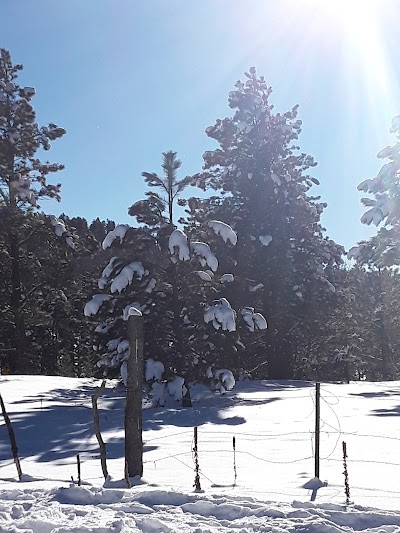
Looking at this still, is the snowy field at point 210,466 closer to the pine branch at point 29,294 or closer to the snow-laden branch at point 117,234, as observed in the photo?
the snow-laden branch at point 117,234

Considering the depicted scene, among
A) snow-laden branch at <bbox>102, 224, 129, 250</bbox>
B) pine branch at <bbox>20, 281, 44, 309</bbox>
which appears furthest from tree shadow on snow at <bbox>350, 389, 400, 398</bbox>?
pine branch at <bbox>20, 281, 44, 309</bbox>

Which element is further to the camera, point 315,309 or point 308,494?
point 315,309

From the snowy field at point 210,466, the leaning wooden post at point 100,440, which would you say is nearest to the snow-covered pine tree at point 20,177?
the snowy field at point 210,466

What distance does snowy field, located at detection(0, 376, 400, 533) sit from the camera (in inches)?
210

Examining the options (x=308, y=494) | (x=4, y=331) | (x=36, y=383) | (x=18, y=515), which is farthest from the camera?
(x=4, y=331)

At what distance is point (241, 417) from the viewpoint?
1489 centimetres

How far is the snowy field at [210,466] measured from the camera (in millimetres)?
5344

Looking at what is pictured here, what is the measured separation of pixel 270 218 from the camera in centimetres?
2780

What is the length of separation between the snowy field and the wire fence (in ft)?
0.06

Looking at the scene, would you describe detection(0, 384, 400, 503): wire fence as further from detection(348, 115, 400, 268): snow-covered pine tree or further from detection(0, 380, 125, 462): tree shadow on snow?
detection(348, 115, 400, 268): snow-covered pine tree

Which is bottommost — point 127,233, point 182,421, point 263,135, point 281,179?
point 182,421

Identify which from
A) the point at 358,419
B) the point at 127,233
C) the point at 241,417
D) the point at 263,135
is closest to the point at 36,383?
the point at 127,233

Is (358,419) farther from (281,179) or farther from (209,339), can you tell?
(281,179)

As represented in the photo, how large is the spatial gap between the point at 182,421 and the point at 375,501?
9.19m
